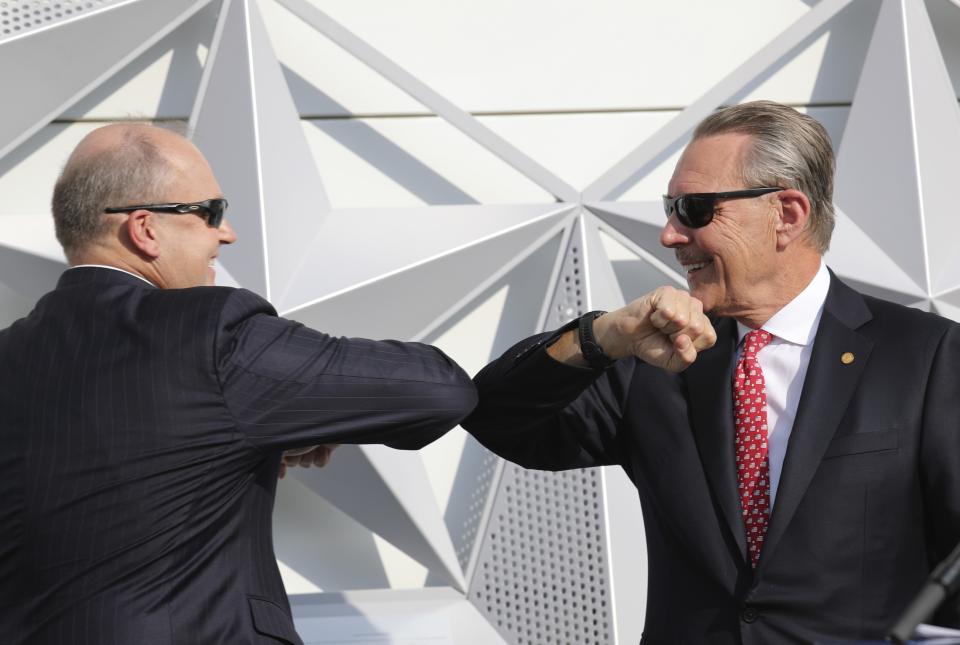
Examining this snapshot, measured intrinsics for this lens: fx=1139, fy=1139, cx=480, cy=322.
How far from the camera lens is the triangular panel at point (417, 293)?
153 inches

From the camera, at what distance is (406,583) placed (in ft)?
13.9

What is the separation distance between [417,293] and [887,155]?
1740 millimetres

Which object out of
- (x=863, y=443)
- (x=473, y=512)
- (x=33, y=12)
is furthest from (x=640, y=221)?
(x=33, y=12)

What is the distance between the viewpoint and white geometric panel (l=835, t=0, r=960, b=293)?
13.0ft

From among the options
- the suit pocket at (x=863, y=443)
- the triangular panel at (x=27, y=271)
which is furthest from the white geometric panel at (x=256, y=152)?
the suit pocket at (x=863, y=443)

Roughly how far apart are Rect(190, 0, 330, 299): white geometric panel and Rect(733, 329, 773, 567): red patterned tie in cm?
186

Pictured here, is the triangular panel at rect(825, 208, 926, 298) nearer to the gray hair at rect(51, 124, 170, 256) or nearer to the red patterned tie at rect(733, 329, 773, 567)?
the red patterned tie at rect(733, 329, 773, 567)

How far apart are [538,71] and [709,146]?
187 centimetres

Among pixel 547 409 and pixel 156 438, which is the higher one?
pixel 547 409

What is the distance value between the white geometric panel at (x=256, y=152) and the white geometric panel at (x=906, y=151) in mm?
1951

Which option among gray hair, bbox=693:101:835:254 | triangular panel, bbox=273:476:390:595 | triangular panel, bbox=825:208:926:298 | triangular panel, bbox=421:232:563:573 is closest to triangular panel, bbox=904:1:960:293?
triangular panel, bbox=825:208:926:298

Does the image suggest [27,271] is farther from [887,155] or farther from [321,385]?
[887,155]

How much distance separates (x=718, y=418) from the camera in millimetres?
2434

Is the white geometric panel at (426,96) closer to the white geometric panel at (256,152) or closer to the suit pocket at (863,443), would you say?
the white geometric panel at (256,152)
